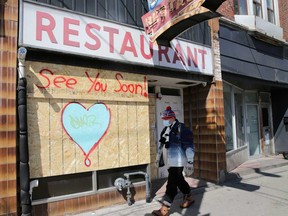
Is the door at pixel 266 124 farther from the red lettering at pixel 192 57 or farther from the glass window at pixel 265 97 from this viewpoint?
the red lettering at pixel 192 57

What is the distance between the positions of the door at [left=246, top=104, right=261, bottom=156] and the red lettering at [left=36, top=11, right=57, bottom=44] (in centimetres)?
834

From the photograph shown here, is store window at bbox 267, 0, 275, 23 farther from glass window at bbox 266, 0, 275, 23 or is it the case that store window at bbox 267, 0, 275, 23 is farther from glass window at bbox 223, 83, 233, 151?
glass window at bbox 223, 83, 233, 151

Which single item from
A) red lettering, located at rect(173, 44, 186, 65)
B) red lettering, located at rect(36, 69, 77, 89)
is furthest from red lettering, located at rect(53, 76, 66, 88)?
red lettering, located at rect(173, 44, 186, 65)

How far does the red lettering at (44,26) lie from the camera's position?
445 cm

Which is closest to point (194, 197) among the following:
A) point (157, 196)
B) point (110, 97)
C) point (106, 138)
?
point (157, 196)

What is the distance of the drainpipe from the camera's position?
4078 mm

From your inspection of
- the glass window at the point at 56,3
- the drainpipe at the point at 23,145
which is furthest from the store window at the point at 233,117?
the drainpipe at the point at 23,145

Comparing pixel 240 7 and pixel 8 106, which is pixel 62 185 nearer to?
pixel 8 106

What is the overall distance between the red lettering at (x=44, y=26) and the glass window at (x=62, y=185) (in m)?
2.34

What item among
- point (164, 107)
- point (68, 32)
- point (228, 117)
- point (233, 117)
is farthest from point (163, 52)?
point (233, 117)

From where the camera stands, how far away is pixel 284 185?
675 cm

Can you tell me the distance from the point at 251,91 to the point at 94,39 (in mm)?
8007

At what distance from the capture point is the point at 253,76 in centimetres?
875

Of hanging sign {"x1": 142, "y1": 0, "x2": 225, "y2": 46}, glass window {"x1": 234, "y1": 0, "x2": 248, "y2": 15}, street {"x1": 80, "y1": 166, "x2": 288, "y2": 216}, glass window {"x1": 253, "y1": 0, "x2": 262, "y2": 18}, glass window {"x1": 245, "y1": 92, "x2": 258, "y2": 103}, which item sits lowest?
street {"x1": 80, "y1": 166, "x2": 288, "y2": 216}
